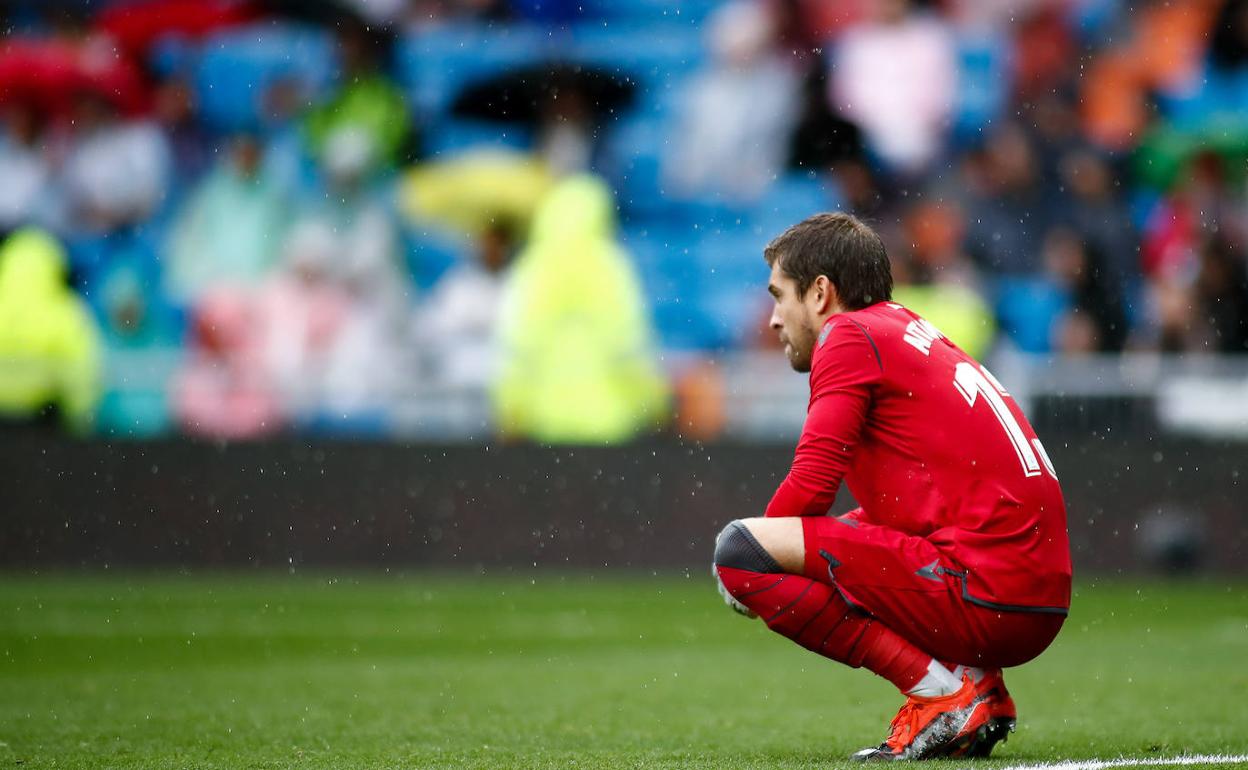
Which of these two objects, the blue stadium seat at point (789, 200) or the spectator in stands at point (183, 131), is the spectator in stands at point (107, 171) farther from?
the blue stadium seat at point (789, 200)

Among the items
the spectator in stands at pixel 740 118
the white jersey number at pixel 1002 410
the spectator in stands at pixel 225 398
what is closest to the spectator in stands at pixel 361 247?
the spectator in stands at pixel 225 398

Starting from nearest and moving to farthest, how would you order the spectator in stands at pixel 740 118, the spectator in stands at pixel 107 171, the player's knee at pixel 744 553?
1. the player's knee at pixel 744 553
2. the spectator in stands at pixel 740 118
3. the spectator in stands at pixel 107 171

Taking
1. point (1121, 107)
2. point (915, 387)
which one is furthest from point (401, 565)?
point (915, 387)

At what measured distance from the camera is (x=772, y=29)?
15828 millimetres

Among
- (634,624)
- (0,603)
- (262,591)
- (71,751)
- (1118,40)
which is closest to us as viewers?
(71,751)

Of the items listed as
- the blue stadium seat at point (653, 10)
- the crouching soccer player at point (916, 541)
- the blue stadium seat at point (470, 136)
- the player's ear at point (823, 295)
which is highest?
the blue stadium seat at point (653, 10)

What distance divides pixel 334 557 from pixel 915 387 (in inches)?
323

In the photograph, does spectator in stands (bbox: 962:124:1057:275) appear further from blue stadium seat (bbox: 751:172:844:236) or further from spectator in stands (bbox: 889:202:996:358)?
blue stadium seat (bbox: 751:172:844:236)

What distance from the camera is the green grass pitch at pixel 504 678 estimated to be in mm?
5395

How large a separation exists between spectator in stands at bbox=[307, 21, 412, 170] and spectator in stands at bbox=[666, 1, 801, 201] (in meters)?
2.41

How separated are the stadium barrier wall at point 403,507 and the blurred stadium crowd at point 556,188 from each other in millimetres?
261

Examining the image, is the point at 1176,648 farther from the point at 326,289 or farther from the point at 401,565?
the point at 326,289

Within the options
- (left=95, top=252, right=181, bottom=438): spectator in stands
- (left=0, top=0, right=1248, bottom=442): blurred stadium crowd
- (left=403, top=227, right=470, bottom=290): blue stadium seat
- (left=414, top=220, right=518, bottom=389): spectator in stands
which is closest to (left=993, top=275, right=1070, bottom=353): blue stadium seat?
(left=0, top=0, right=1248, bottom=442): blurred stadium crowd

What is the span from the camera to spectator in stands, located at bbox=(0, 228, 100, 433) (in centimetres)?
1252
